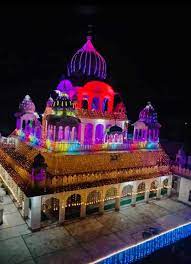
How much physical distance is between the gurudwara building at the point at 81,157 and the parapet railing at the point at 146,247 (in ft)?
13.5

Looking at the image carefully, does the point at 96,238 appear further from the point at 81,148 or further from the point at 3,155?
the point at 3,155

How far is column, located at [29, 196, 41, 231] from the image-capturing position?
13188 millimetres

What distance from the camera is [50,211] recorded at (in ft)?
52.5

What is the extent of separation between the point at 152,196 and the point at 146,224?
5364mm

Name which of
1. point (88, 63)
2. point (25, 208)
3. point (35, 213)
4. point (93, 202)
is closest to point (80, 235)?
point (35, 213)

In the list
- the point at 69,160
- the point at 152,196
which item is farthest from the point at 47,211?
the point at 152,196

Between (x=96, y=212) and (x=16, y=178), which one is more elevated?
(x=16, y=178)

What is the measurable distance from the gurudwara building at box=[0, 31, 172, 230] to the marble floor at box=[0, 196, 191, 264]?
0.77 meters

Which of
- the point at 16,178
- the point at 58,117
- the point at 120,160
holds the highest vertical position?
the point at 58,117

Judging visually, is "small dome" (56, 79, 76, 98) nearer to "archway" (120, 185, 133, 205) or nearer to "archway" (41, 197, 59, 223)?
"archway" (41, 197, 59, 223)

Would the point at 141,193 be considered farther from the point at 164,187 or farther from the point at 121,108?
the point at 121,108

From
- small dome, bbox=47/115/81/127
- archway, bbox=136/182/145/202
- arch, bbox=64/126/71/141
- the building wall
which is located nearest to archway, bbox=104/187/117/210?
archway, bbox=136/182/145/202

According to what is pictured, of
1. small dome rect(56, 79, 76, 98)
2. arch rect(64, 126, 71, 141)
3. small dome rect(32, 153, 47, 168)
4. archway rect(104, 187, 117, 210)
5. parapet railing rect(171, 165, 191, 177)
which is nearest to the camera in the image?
small dome rect(32, 153, 47, 168)

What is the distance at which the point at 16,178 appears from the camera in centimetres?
1516
